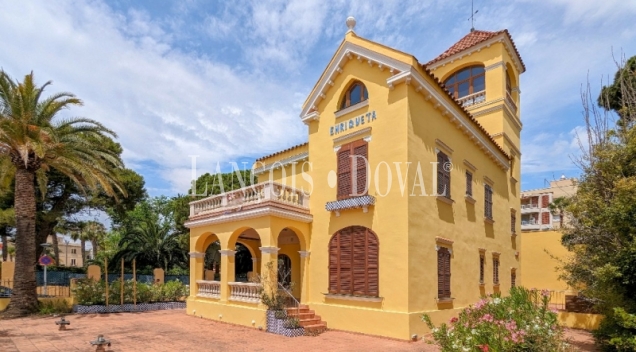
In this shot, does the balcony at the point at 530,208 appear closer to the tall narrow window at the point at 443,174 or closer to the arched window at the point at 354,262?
the tall narrow window at the point at 443,174

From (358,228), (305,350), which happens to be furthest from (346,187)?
(305,350)

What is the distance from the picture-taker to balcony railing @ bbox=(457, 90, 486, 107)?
66.3ft

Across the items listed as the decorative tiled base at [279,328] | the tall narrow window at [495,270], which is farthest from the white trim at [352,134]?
the tall narrow window at [495,270]

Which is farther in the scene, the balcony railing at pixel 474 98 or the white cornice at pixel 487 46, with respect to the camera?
the balcony railing at pixel 474 98

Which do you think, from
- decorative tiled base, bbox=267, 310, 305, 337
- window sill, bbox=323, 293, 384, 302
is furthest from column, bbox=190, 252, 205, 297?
window sill, bbox=323, 293, 384, 302

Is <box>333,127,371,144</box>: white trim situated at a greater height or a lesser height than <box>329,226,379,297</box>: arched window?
greater

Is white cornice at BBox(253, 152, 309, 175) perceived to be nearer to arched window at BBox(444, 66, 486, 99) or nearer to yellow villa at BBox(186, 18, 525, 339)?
yellow villa at BBox(186, 18, 525, 339)

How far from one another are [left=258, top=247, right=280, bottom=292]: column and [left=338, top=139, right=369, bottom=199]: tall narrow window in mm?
3056

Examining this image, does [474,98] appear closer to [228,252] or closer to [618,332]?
[618,332]

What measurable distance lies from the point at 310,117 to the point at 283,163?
189 inches

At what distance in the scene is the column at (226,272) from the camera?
1633 cm

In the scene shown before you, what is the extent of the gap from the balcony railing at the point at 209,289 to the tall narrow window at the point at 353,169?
21.1 feet

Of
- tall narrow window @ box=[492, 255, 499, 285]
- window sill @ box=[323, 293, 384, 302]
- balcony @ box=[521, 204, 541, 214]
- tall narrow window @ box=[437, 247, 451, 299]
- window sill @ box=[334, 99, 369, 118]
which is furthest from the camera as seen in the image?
balcony @ box=[521, 204, 541, 214]

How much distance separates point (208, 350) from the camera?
1133cm
